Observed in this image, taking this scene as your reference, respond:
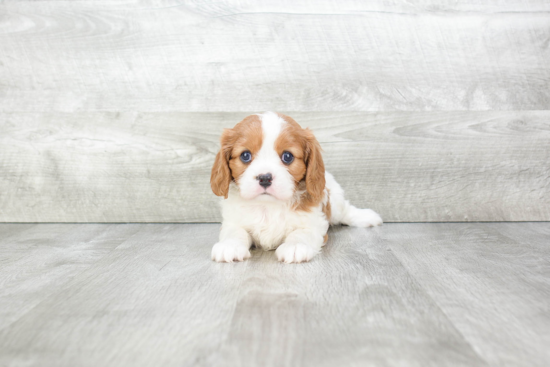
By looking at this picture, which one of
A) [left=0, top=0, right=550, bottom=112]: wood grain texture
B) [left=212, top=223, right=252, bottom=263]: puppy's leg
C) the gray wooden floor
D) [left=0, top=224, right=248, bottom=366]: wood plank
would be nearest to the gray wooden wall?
[left=0, top=0, right=550, bottom=112]: wood grain texture

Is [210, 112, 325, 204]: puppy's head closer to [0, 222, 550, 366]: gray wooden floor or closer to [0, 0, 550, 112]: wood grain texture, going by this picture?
[0, 222, 550, 366]: gray wooden floor

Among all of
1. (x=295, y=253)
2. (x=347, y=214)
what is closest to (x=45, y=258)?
(x=295, y=253)

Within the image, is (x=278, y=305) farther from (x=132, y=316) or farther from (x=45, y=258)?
(x=45, y=258)

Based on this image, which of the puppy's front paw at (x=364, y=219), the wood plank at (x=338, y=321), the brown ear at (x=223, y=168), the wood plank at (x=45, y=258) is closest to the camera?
the wood plank at (x=338, y=321)

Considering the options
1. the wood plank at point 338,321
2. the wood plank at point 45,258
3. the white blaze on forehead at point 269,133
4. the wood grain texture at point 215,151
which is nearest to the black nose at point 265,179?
the white blaze on forehead at point 269,133

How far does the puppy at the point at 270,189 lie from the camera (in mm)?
1819

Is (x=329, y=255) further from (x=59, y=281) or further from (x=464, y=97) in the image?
(x=464, y=97)

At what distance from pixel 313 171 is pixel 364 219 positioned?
78 centimetres

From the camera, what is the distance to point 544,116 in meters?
2.62

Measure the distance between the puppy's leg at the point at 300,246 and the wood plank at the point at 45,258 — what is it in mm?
811

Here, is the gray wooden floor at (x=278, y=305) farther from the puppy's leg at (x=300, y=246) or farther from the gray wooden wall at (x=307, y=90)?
the gray wooden wall at (x=307, y=90)

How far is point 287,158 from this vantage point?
6.20 ft

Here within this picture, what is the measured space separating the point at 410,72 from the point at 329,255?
1.32 m

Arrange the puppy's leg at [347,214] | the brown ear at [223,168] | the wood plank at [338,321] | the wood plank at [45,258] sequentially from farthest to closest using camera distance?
the puppy's leg at [347,214], the brown ear at [223,168], the wood plank at [45,258], the wood plank at [338,321]
